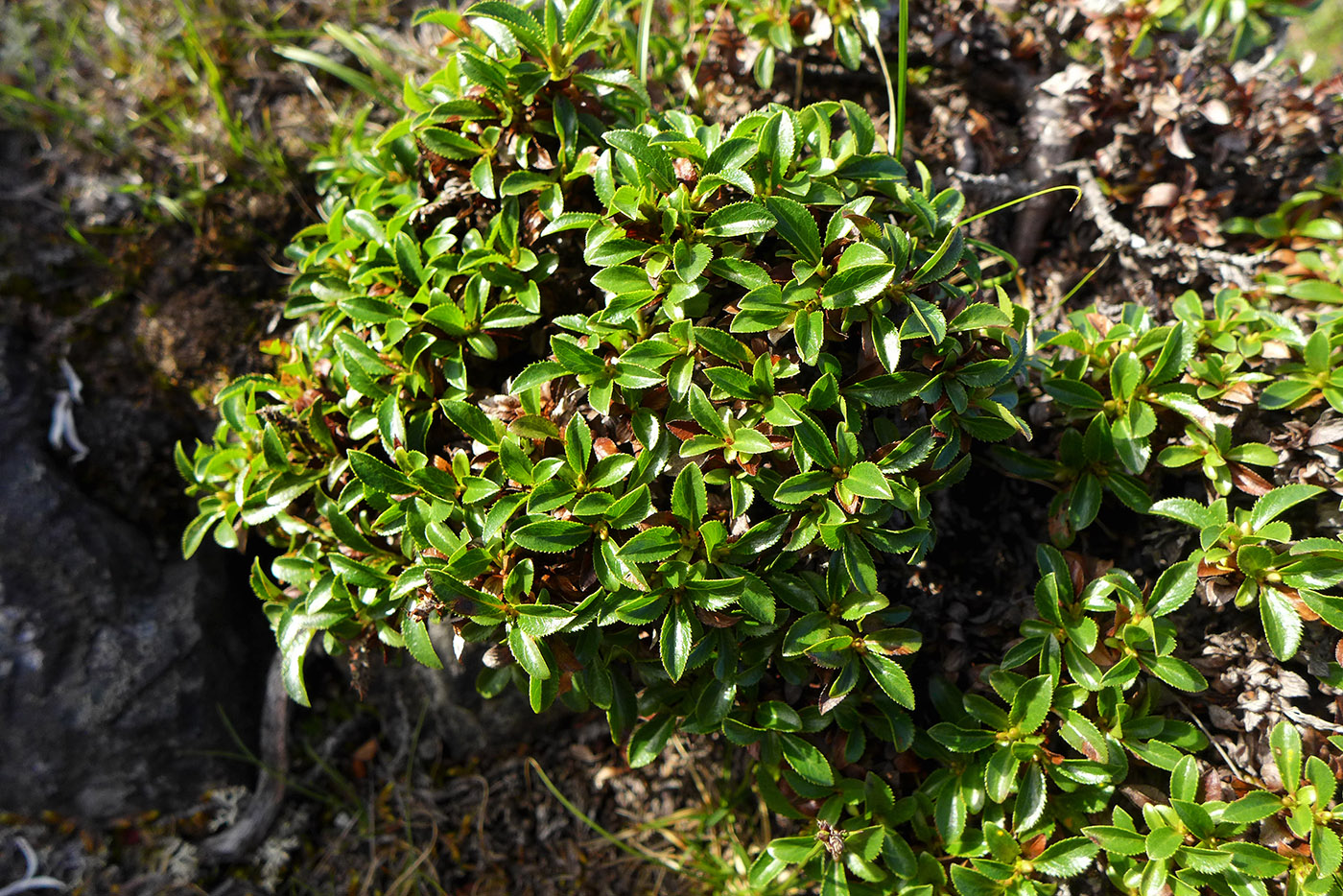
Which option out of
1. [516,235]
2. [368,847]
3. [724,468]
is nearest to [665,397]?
[724,468]

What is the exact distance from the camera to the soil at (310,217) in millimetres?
2957

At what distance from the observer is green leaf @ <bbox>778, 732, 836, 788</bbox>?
205cm

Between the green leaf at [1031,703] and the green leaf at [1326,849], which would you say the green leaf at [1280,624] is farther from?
the green leaf at [1031,703]

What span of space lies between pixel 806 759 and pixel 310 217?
9.89 feet

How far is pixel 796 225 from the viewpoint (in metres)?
1.89

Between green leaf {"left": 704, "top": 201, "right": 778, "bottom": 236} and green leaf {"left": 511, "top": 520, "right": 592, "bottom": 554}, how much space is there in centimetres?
80

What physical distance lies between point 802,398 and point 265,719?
9.22 feet

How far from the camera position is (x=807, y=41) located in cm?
279

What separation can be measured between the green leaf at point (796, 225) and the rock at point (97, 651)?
2.88 metres

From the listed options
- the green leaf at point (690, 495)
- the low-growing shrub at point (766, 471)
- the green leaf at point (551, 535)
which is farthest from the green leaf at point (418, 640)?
the green leaf at point (690, 495)

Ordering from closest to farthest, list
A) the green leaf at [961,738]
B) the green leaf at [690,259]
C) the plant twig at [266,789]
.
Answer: the green leaf at [690,259]
the green leaf at [961,738]
the plant twig at [266,789]

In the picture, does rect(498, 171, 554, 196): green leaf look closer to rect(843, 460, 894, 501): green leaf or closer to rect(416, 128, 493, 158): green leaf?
rect(416, 128, 493, 158): green leaf

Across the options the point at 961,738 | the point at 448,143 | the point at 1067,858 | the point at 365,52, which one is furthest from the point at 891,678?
the point at 365,52

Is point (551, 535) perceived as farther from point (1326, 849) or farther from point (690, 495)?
point (1326, 849)
